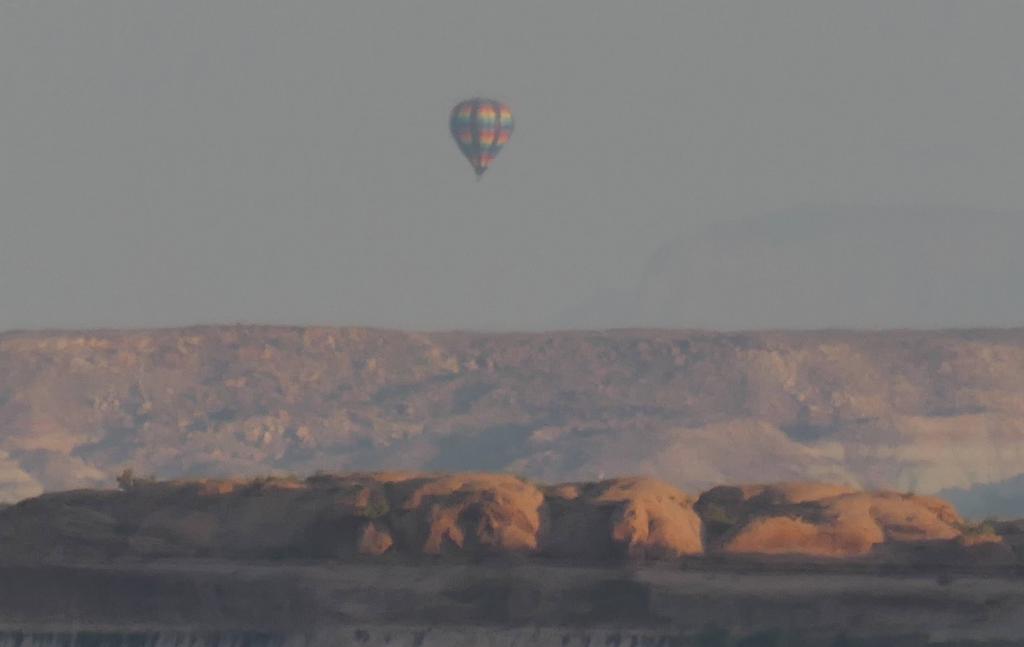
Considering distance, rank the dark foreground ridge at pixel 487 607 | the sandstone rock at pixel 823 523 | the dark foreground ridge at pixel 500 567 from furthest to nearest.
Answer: the sandstone rock at pixel 823 523
the dark foreground ridge at pixel 500 567
the dark foreground ridge at pixel 487 607

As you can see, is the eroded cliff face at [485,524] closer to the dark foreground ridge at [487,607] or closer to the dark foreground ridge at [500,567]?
the dark foreground ridge at [500,567]

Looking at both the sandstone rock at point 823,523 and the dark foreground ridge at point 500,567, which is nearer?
the dark foreground ridge at point 500,567

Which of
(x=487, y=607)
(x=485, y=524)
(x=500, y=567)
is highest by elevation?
(x=485, y=524)

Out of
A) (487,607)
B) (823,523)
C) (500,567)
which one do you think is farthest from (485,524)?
(823,523)

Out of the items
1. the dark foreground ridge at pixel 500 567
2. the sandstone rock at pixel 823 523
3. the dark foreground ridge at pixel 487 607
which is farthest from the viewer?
the sandstone rock at pixel 823 523

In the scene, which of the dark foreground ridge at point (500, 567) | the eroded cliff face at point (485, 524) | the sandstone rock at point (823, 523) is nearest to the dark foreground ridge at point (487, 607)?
the dark foreground ridge at point (500, 567)

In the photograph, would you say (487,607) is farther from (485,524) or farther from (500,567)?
(485,524)

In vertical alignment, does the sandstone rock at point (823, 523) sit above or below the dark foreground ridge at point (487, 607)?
above

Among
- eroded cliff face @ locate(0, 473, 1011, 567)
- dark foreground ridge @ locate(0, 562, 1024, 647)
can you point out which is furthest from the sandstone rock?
dark foreground ridge @ locate(0, 562, 1024, 647)

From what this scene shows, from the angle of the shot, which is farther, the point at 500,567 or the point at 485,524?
the point at 485,524
